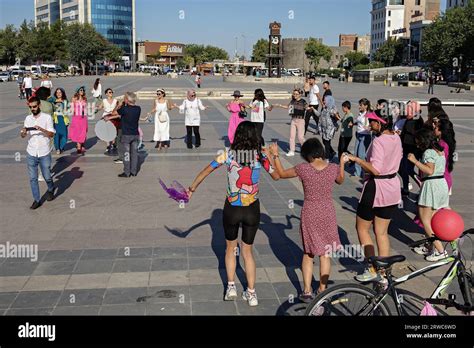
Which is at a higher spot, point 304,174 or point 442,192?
point 304,174

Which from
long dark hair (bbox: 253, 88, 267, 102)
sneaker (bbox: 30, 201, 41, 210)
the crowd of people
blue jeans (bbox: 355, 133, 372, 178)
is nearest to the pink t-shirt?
the crowd of people

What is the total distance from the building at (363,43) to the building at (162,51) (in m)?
57.5

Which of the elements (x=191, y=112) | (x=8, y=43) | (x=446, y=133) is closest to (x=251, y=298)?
(x=446, y=133)

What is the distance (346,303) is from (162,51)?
17070cm

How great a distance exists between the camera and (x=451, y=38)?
6844 cm

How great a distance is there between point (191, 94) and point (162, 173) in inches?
141

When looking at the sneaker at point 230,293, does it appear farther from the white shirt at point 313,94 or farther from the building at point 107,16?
the building at point 107,16

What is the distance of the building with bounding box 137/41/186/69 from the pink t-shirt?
533ft

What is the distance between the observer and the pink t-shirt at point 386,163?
596 cm

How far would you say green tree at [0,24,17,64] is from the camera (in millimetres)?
84938

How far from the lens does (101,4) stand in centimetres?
14388

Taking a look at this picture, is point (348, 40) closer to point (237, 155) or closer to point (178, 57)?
point (178, 57)

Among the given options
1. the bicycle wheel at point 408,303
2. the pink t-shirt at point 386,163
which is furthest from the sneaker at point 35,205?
the bicycle wheel at point 408,303

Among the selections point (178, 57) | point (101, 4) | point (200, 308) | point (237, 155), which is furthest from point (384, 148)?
point (178, 57)
